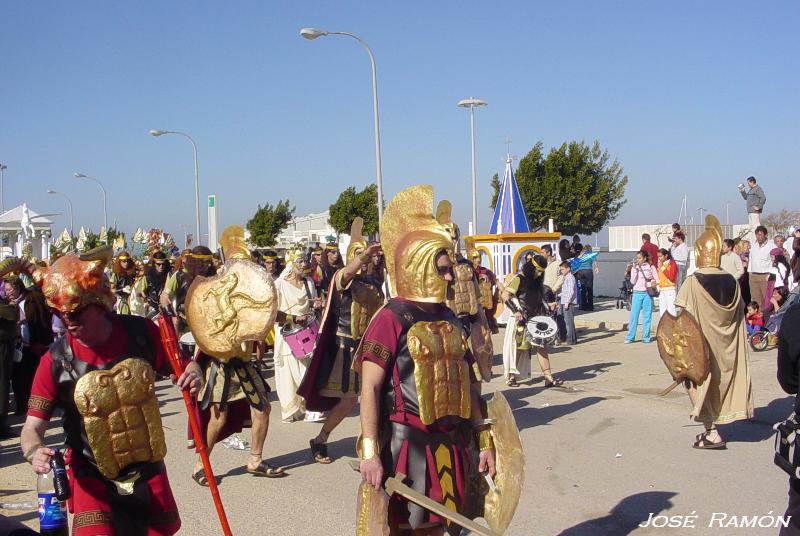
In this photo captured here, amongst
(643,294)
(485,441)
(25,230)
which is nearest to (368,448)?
(485,441)

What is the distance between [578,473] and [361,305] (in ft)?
8.31

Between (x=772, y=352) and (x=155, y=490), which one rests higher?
(x=155, y=490)

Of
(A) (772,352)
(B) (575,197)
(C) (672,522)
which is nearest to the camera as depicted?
(C) (672,522)

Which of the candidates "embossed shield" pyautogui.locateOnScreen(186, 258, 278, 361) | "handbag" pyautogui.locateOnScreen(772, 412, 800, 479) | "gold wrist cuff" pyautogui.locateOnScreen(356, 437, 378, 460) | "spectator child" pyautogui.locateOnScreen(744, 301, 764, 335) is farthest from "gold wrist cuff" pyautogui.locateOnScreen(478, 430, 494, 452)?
"spectator child" pyautogui.locateOnScreen(744, 301, 764, 335)

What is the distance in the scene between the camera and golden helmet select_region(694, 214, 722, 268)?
24.8ft

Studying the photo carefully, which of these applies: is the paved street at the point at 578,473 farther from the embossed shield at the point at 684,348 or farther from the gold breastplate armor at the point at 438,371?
the gold breastplate armor at the point at 438,371

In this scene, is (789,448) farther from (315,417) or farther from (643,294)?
(643,294)

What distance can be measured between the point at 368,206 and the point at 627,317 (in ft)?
95.7

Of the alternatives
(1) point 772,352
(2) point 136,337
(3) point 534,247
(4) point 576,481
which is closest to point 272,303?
(2) point 136,337

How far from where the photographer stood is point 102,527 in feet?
11.7

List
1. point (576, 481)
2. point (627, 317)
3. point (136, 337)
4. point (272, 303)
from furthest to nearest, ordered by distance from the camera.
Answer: point (627, 317), point (576, 481), point (272, 303), point (136, 337)

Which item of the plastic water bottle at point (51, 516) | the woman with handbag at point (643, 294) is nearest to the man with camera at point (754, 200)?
the woman with handbag at point (643, 294)

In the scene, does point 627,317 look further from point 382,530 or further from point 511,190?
point 382,530

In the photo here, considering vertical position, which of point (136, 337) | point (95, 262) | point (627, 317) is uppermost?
point (95, 262)
